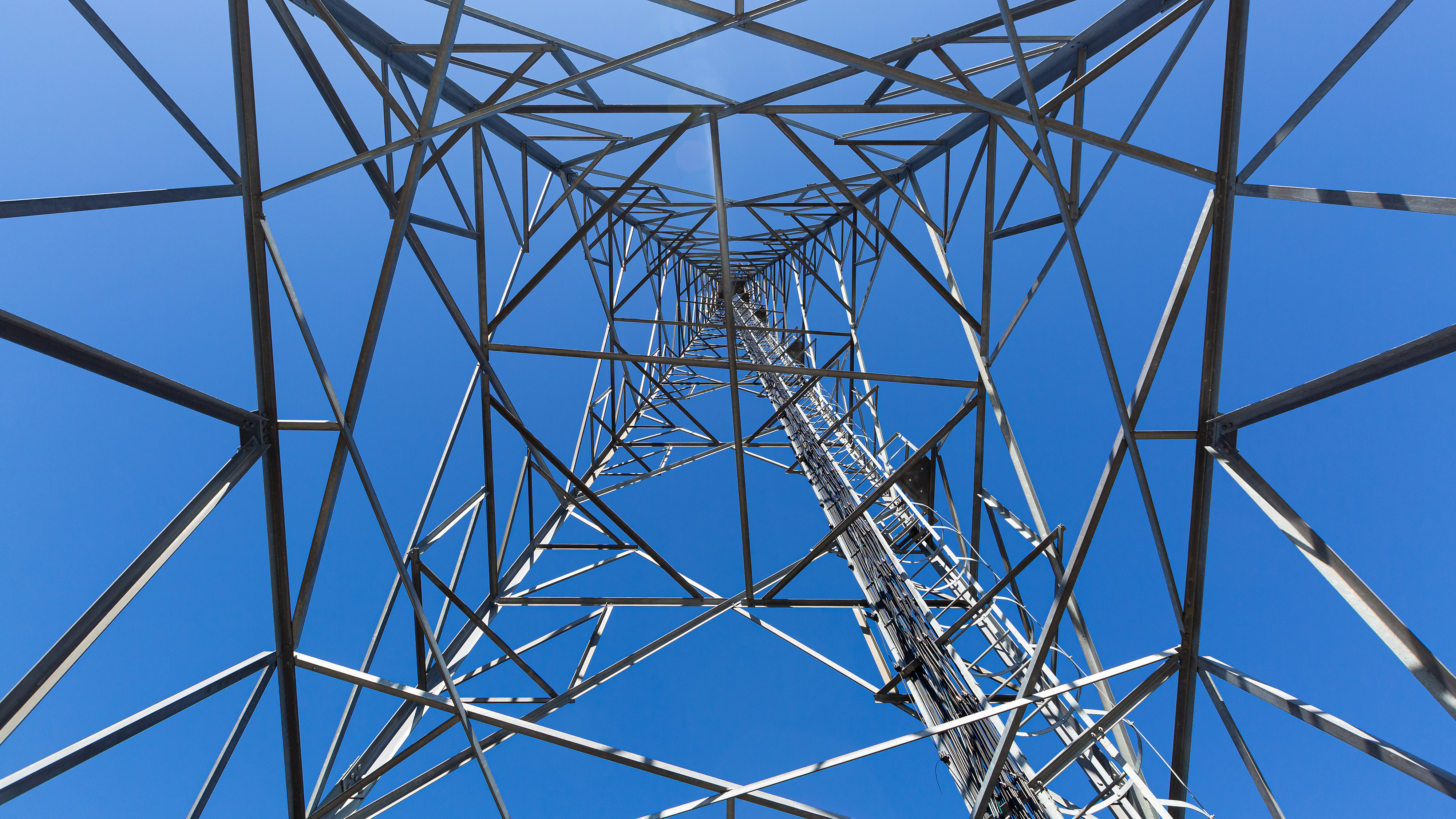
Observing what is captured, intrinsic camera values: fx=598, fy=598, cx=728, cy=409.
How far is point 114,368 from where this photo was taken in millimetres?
3609

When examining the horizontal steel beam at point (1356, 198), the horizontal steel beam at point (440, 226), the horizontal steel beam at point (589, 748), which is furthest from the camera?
the horizontal steel beam at point (440, 226)

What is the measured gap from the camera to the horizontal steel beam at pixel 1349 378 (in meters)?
3.34

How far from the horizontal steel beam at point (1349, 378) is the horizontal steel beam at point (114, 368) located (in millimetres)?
7312

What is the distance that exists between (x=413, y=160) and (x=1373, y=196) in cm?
698

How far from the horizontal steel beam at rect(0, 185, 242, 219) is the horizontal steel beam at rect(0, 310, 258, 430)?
0.71 metres

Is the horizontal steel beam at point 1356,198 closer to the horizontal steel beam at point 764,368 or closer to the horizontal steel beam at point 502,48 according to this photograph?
the horizontal steel beam at point 764,368

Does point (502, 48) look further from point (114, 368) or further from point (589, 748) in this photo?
point (589, 748)

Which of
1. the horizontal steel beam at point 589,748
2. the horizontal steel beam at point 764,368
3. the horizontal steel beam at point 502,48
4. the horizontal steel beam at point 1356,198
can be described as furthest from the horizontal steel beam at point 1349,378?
the horizontal steel beam at point 502,48

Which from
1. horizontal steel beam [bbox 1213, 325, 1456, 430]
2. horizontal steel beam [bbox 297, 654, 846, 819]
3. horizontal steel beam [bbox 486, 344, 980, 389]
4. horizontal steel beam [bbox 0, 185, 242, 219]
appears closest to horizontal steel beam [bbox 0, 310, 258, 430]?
horizontal steel beam [bbox 0, 185, 242, 219]

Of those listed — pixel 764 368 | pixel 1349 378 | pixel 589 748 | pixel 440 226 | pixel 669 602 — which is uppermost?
pixel 440 226

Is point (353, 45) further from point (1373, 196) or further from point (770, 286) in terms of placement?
point (770, 286)

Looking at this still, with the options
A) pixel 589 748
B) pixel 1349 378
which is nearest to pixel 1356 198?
pixel 1349 378

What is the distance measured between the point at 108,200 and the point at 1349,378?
26.2 feet

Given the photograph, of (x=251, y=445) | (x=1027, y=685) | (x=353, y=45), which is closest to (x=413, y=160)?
(x=353, y=45)
